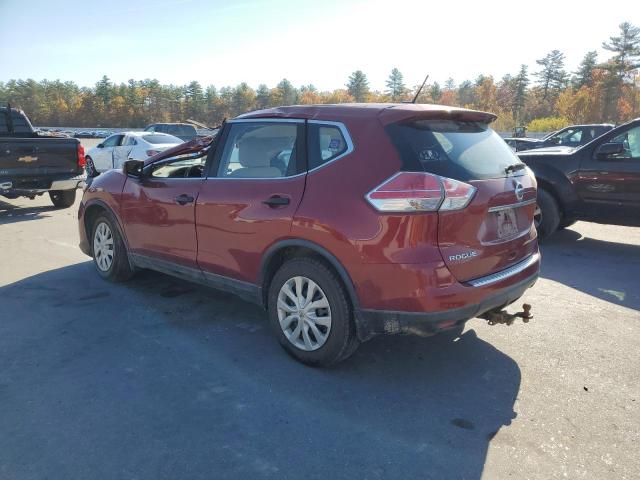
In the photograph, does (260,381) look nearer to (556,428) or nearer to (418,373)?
(418,373)

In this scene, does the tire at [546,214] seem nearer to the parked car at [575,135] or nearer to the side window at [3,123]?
the side window at [3,123]

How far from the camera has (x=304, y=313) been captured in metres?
3.47

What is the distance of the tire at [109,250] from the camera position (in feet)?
17.3

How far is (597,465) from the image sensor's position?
2488mm

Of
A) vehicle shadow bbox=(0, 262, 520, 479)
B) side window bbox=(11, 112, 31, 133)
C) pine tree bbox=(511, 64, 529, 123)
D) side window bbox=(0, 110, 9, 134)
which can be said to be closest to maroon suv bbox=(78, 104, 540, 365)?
vehicle shadow bbox=(0, 262, 520, 479)

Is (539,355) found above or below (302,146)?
below

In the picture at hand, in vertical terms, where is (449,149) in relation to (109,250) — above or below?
above

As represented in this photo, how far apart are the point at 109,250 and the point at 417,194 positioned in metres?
3.78

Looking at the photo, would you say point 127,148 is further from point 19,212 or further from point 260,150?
point 260,150

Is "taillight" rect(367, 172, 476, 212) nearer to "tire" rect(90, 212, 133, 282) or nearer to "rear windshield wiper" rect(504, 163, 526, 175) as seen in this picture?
"rear windshield wiper" rect(504, 163, 526, 175)

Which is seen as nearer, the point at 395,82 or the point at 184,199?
the point at 184,199

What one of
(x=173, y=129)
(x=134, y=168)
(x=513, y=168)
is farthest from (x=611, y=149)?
(x=173, y=129)

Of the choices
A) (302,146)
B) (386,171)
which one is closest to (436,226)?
(386,171)

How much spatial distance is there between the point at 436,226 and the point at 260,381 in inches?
60.7
